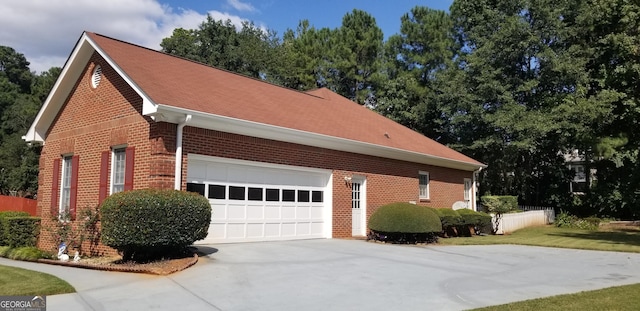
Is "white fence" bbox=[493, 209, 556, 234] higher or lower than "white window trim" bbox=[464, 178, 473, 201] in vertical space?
lower

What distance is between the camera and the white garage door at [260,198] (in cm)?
1319

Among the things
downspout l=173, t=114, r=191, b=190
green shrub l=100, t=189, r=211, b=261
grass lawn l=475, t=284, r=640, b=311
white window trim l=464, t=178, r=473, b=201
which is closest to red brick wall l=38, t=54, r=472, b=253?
downspout l=173, t=114, r=191, b=190

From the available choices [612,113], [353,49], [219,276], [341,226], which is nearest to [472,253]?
[341,226]

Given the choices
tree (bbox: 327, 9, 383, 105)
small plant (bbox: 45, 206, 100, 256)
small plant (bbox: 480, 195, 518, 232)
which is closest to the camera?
small plant (bbox: 45, 206, 100, 256)

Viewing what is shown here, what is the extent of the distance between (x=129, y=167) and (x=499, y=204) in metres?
18.9

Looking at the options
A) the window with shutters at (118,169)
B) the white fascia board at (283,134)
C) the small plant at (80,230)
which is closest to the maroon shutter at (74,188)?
the small plant at (80,230)

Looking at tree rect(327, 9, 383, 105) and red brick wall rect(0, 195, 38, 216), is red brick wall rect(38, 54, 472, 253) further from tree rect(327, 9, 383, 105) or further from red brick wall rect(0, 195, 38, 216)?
tree rect(327, 9, 383, 105)

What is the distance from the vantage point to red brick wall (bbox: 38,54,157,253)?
1224cm

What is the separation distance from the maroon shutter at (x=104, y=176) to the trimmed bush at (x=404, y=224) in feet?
27.5

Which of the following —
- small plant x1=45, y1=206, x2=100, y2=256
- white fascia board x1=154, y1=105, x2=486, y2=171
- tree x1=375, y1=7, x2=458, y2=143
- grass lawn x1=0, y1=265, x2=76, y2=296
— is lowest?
grass lawn x1=0, y1=265, x2=76, y2=296

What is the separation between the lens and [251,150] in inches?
551

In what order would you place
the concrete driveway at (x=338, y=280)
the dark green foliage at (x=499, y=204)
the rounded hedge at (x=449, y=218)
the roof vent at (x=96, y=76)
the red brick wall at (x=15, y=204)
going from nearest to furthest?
the concrete driveway at (x=338, y=280), the roof vent at (x=96, y=76), the rounded hedge at (x=449, y=218), the dark green foliage at (x=499, y=204), the red brick wall at (x=15, y=204)

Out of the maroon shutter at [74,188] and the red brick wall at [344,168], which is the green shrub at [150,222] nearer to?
the red brick wall at [344,168]

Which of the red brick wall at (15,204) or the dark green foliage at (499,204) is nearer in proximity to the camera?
the dark green foliage at (499,204)
